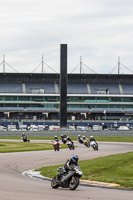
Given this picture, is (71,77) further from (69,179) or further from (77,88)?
(69,179)

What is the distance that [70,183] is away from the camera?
1911cm

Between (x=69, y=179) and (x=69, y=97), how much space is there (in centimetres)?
11363

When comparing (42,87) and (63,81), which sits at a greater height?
(42,87)

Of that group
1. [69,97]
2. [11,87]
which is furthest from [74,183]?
[11,87]

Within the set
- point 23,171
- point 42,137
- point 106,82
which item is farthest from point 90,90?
point 23,171

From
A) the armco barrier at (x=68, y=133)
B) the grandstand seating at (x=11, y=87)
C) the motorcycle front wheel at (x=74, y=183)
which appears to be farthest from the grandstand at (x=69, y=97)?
the motorcycle front wheel at (x=74, y=183)

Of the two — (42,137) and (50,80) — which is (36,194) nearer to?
(42,137)

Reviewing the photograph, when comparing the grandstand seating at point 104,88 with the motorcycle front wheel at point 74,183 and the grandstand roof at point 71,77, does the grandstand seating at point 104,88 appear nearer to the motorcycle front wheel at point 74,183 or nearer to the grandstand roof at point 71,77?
the grandstand roof at point 71,77

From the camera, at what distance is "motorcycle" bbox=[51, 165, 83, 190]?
18.9m

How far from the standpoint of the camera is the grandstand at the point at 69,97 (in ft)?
431

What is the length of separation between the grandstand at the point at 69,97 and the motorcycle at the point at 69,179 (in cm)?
Answer: 10808

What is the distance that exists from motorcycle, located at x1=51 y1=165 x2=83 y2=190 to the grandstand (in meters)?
108

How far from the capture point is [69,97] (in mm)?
132750

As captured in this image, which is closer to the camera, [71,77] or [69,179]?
[69,179]
